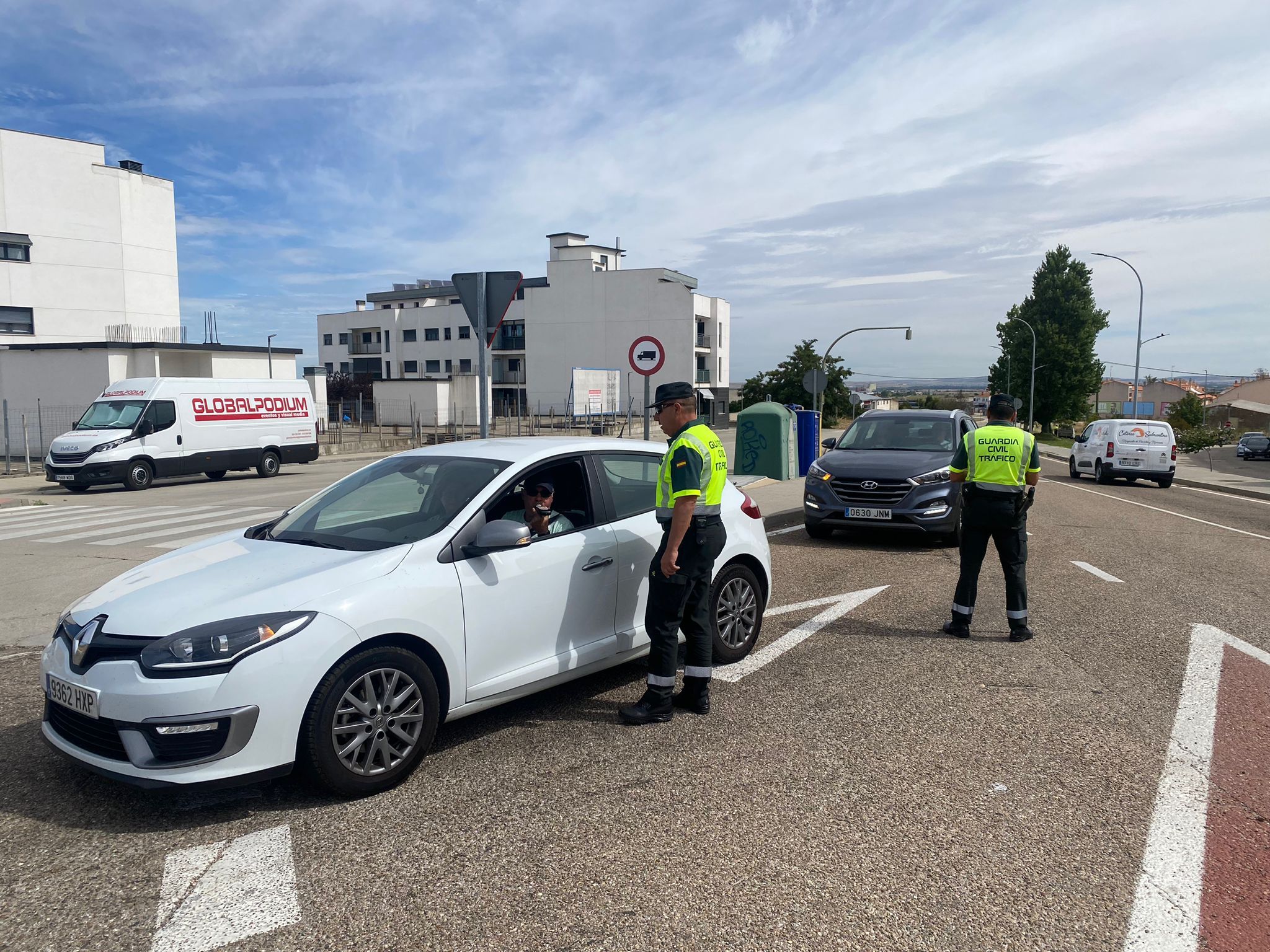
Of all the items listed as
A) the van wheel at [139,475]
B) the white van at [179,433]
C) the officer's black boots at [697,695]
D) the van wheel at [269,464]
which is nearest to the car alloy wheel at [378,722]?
the officer's black boots at [697,695]

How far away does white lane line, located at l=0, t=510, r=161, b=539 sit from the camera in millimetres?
12516

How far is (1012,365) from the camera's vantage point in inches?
2808

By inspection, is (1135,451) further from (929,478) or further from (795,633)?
(795,633)

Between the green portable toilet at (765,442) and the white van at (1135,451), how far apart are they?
9293 millimetres

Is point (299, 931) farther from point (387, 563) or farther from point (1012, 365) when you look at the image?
point (1012, 365)

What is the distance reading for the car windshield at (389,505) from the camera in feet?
14.3

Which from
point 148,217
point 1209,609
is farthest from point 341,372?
point 1209,609

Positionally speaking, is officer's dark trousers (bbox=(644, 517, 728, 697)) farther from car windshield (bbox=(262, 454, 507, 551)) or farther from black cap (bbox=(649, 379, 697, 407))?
car windshield (bbox=(262, 454, 507, 551))

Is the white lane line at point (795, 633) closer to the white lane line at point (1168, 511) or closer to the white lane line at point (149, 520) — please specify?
the white lane line at point (1168, 511)

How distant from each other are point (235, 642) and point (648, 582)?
7.61 feet

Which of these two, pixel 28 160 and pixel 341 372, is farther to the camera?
pixel 341 372

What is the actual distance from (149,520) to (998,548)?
12566 millimetres

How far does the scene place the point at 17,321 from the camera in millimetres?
39906

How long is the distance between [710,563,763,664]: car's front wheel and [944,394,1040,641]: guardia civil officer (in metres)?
1.68
